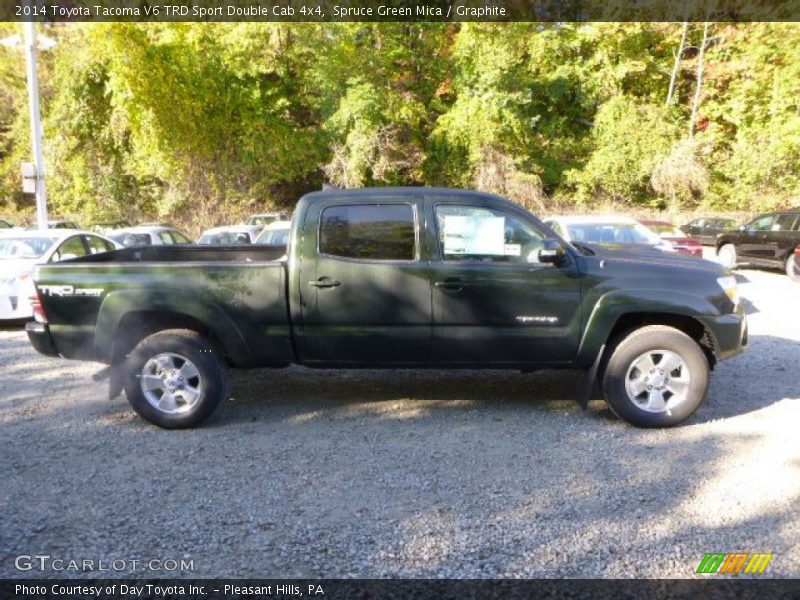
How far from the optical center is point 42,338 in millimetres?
5219

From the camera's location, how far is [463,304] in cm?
509

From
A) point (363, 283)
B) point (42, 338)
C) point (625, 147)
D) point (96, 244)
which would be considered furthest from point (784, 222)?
point (42, 338)

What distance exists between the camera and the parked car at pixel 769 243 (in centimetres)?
1465

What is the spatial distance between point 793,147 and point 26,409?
28.9 m

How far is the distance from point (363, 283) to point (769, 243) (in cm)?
1367

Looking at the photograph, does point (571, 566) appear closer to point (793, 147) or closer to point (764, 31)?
point (793, 147)

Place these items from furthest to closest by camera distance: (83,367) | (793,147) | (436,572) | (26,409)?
1. (793,147)
2. (83,367)
3. (26,409)
4. (436,572)

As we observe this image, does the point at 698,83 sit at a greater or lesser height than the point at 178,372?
greater

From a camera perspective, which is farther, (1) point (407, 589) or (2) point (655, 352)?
(2) point (655, 352)

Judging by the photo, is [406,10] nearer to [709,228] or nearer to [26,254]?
[709,228]

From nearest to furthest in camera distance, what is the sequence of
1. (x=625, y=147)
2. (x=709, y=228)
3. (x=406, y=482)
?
1. (x=406, y=482)
2. (x=709, y=228)
3. (x=625, y=147)

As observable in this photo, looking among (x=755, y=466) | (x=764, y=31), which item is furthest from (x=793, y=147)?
(x=755, y=466)

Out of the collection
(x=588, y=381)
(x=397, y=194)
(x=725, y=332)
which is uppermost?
(x=397, y=194)

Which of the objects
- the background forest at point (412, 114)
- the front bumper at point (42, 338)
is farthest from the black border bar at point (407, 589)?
the background forest at point (412, 114)
